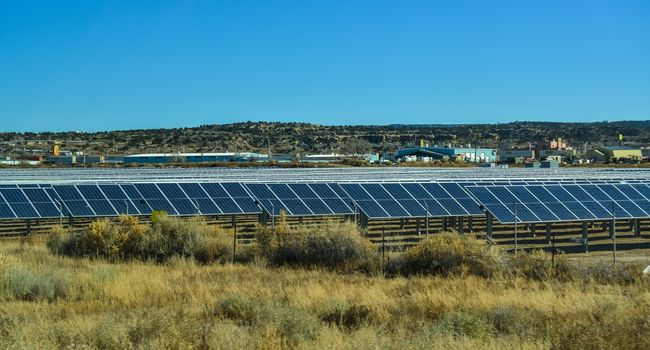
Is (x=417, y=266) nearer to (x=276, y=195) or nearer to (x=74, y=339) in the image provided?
(x=74, y=339)

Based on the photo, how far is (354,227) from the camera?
76.2 feet

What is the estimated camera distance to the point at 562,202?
3362 cm

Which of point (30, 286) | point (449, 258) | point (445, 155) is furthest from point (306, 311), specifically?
point (445, 155)

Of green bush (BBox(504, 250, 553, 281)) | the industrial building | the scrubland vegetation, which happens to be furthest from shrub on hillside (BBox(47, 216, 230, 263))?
the industrial building

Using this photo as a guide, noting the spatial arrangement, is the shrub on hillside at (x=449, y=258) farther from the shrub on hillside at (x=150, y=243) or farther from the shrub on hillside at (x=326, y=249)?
the shrub on hillside at (x=150, y=243)

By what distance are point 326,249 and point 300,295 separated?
7.19 meters

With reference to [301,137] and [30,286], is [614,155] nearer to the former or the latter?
[301,137]

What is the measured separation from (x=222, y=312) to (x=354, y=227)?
9.75 meters

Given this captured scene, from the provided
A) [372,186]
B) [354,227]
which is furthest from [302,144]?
[354,227]

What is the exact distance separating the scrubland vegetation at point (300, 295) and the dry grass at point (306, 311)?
37 millimetres

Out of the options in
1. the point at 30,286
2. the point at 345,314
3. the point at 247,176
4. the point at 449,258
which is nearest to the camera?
the point at 345,314

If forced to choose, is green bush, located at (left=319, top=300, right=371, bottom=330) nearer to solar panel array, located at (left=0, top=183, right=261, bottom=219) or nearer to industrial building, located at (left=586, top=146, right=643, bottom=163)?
solar panel array, located at (left=0, top=183, right=261, bottom=219)

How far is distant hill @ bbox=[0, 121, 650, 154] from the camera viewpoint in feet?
491

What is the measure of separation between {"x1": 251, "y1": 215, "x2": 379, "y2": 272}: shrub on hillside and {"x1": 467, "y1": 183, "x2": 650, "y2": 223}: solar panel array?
900 cm
